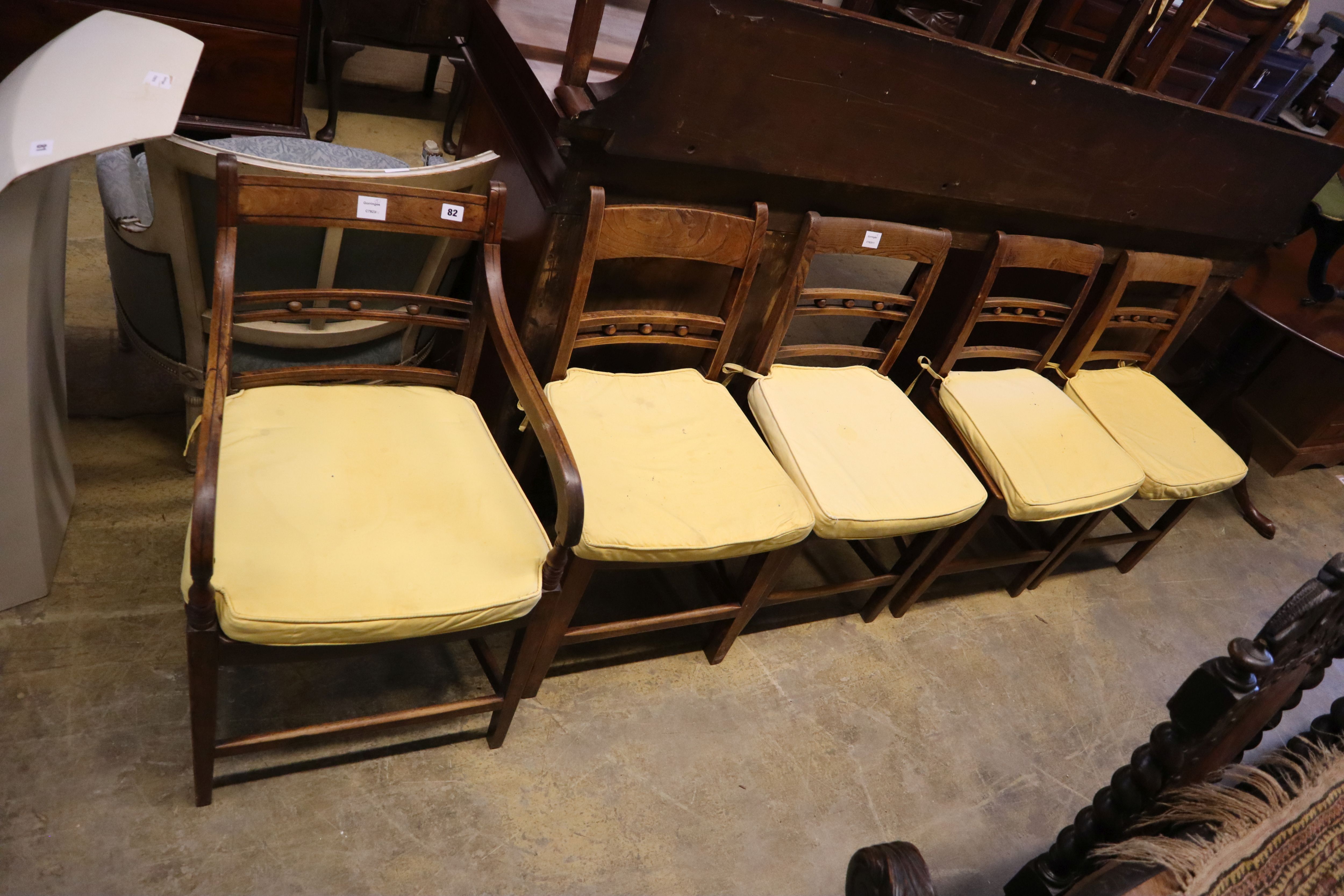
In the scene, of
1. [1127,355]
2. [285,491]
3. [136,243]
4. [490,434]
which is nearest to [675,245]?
[490,434]

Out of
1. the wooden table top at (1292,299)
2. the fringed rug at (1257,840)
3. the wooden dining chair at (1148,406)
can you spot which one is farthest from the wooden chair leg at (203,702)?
the wooden table top at (1292,299)

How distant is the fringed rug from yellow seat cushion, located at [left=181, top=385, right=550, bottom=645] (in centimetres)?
97

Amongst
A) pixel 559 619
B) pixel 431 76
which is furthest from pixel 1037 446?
pixel 431 76

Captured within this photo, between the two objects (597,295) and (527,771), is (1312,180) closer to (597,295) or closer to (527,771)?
(597,295)

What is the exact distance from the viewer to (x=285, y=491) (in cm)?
135

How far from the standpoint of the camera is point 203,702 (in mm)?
1305

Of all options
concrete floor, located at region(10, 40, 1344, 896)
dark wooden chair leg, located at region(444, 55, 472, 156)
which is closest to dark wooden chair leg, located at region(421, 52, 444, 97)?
dark wooden chair leg, located at region(444, 55, 472, 156)

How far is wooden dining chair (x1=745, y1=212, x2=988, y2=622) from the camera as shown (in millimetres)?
1850

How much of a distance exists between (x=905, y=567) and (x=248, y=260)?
5.51 feet

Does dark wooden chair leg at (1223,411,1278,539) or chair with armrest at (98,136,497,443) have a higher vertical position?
chair with armrest at (98,136,497,443)

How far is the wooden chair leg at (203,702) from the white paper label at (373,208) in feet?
2.31

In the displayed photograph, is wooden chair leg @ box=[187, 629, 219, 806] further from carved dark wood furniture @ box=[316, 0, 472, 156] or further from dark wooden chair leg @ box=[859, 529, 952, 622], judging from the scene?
carved dark wood furniture @ box=[316, 0, 472, 156]

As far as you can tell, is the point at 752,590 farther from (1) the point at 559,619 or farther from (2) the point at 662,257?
(2) the point at 662,257

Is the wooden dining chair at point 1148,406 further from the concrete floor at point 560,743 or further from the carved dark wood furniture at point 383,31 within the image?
the carved dark wood furniture at point 383,31
